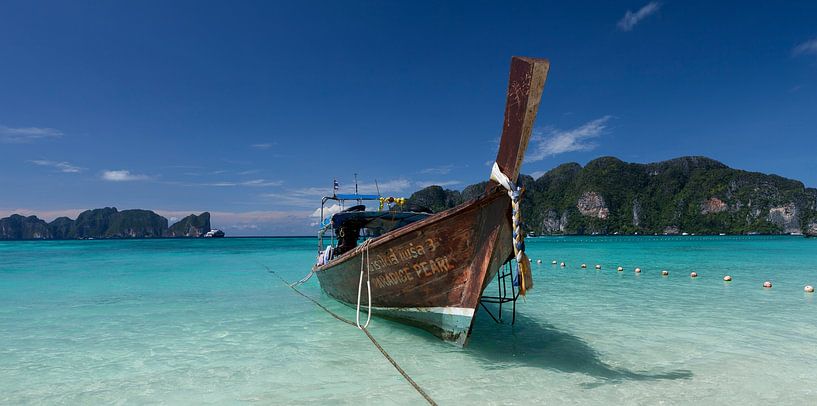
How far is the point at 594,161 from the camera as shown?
15612cm

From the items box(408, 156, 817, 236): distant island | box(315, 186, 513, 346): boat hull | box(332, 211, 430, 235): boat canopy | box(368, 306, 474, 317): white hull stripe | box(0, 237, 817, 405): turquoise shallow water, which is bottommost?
box(0, 237, 817, 405): turquoise shallow water

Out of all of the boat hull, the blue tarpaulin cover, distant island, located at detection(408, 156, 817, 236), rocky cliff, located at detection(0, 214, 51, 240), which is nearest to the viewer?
the boat hull

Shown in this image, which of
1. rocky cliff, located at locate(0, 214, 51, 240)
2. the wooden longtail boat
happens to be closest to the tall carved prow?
the wooden longtail boat

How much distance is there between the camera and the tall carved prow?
4.62m

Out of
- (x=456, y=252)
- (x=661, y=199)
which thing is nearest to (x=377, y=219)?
(x=456, y=252)

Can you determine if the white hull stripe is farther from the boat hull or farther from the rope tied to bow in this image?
the rope tied to bow

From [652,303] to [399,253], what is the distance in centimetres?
827

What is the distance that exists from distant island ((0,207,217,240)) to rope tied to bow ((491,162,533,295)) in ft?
671

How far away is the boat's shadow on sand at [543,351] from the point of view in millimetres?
5441

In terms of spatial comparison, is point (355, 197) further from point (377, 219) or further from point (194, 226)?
point (194, 226)

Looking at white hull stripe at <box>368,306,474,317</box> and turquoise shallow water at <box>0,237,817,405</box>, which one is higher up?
white hull stripe at <box>368,306,474,317</box>

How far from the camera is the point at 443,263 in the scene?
6.01 meters

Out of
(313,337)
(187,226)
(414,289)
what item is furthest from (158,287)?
(187,226)

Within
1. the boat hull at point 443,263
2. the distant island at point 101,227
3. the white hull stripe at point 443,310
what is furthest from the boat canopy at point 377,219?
the distant island at point 101,227
